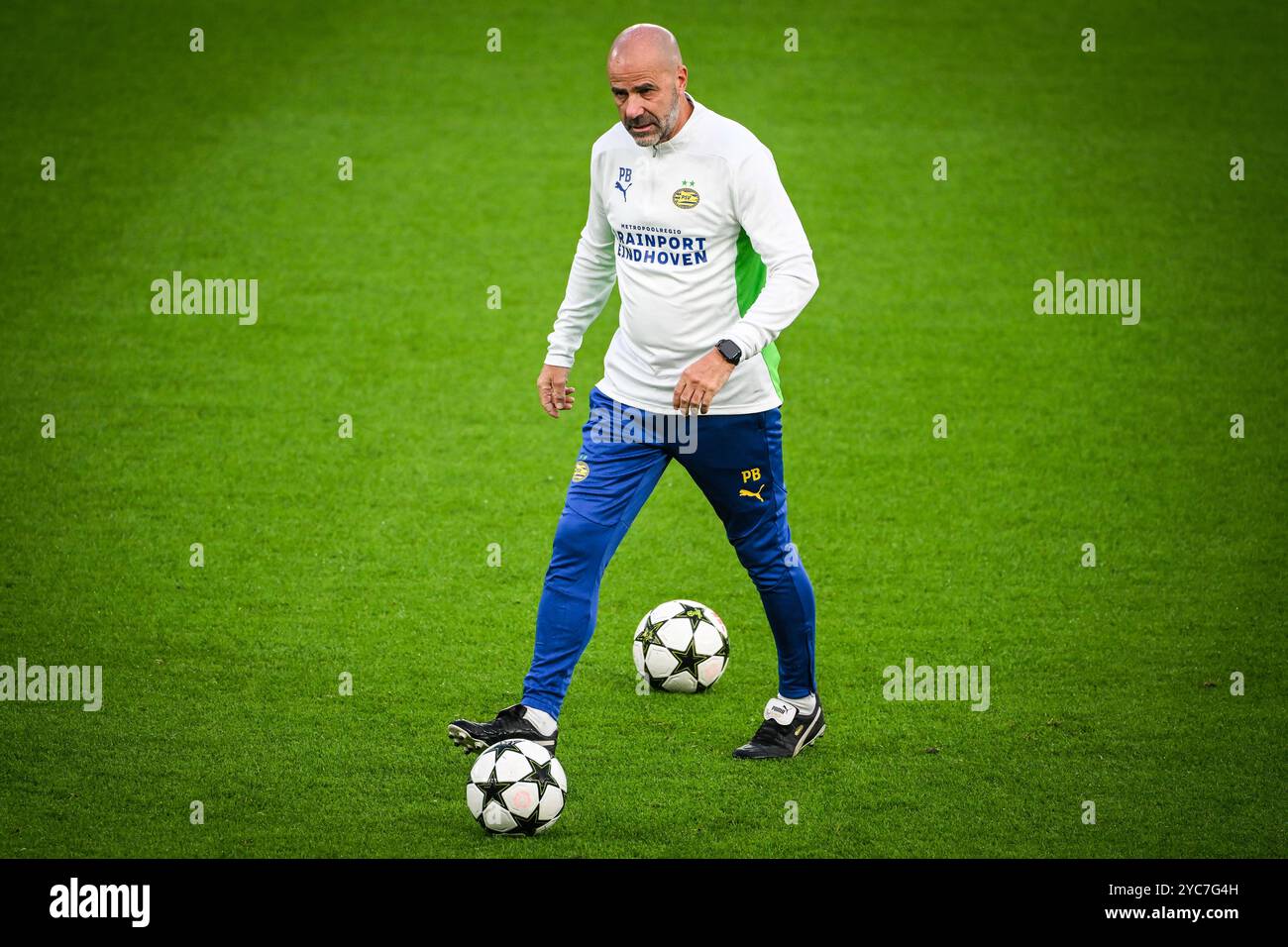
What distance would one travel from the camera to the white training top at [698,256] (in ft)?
17.0

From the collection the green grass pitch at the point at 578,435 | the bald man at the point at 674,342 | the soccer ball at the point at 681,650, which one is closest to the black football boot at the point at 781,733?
the green grass pitch at the point at 578,435

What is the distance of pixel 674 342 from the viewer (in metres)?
5.38

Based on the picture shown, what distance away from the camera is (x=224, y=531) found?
8008 mm

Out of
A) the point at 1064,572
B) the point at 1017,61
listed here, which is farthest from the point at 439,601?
the point at 1017,61

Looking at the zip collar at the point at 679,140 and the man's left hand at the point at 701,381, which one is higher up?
the zip collar at the point at 679,140

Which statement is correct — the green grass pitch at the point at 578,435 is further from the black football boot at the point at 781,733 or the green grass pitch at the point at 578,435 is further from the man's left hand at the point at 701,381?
the man's left hand at the point at 701,381

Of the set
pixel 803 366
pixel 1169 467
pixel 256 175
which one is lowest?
pixel 1169 467

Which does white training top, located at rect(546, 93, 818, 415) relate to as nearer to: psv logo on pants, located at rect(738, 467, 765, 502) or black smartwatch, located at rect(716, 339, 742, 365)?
black smartwatch, located at rect(716, 339, 742, 365)

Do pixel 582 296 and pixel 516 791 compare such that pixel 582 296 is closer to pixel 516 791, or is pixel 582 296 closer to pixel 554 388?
pixel 554 388

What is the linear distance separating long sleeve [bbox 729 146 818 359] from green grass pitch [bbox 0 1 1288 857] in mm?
1711
